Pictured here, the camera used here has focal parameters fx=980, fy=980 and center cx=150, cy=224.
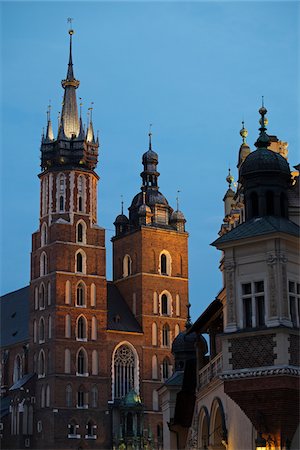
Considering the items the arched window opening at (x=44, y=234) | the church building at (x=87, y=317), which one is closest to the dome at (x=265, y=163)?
the church building at (x=87, y=317)

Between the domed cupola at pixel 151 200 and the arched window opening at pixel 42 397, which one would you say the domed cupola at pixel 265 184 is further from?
the domed cupola at pixel 151 200

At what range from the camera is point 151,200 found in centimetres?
10431

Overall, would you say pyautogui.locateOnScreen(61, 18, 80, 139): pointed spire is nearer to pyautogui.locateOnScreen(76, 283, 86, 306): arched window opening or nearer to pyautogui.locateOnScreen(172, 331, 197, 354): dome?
pyautogui.locateOnScreen(76, 283, 86, 306): arched window opening

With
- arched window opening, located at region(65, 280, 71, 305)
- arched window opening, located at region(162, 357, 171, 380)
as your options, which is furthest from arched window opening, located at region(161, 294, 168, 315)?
arched window opening, located at region(65, 280, 71, 305)

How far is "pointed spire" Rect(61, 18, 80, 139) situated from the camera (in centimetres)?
10075

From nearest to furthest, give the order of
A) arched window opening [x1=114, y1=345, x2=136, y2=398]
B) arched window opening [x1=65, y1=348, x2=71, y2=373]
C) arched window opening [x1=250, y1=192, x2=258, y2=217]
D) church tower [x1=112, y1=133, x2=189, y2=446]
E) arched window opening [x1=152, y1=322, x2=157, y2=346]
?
1. arched window opening [x1=250, y1=192, x2=258, y2=217]
2. arched window opening [x1=65, y1=348, x2=71, y2=373]
3. arched window opening [x1=114, y1=345, x2=136, y2=398]
4. church tower [x1=112, y1=133, x2=189, y2=446]
5. arched window opening [x1=152, y1=322, x2=157, y2=346]

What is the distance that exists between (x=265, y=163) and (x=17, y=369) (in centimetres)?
7422

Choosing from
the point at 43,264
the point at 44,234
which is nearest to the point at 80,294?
the point at 43,264

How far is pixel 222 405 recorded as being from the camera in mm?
33625

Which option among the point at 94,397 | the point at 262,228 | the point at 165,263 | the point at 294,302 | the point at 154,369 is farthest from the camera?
the point at 165,263

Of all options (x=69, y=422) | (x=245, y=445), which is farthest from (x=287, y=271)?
A: (x=69, y=422)

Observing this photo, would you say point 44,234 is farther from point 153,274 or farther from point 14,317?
point 14,317

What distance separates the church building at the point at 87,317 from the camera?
90375 mm

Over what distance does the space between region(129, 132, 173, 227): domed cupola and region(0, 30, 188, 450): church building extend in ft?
0.54
